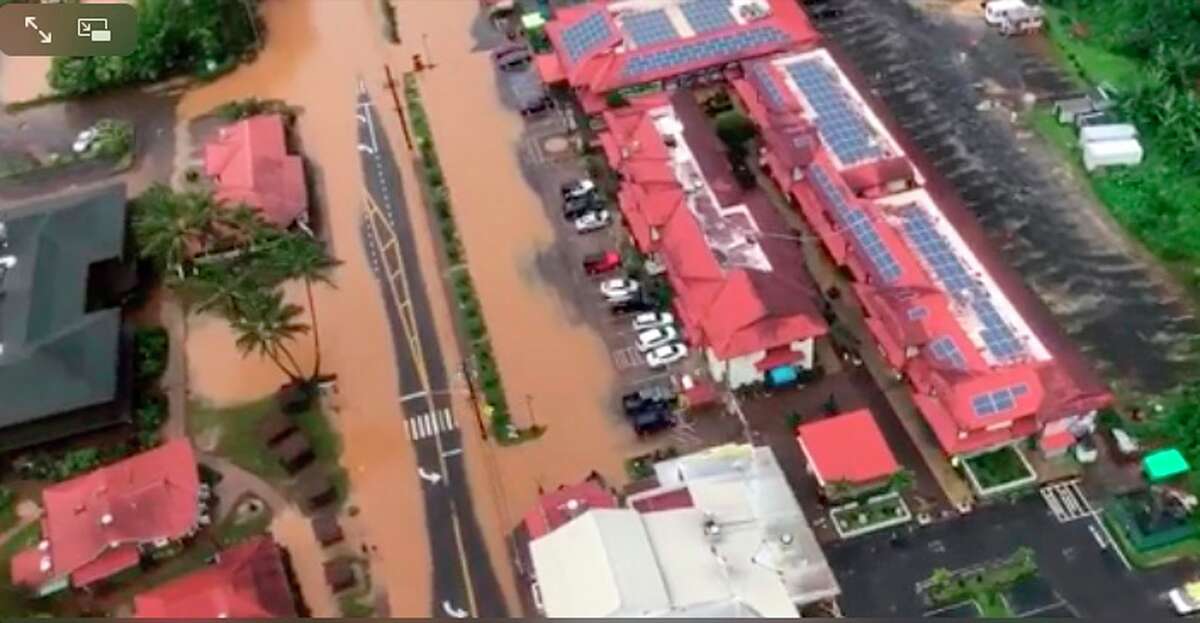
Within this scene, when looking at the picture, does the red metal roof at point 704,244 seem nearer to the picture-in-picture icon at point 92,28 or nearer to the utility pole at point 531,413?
the utility pole at point 531,413

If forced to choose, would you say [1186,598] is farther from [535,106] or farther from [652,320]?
[535,106]

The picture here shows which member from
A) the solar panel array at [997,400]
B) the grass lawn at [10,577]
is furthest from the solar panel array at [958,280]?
the grass lawn at [10,577]

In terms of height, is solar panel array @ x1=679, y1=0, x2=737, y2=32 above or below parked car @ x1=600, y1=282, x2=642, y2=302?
above

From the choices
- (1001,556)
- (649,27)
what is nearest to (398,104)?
(649,27)

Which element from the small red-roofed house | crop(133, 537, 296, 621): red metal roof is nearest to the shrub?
crop(133, 537, 296, 621): red metal roof

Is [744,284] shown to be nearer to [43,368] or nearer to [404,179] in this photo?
[404,179]

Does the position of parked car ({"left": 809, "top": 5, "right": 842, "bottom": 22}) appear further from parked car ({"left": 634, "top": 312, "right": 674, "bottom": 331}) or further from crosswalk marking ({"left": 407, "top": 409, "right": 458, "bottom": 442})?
crosswalk marking ({"left": 407, "top": 409, "right": 458, "bottom": 442})

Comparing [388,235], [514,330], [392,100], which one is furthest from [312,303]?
[392,100]
